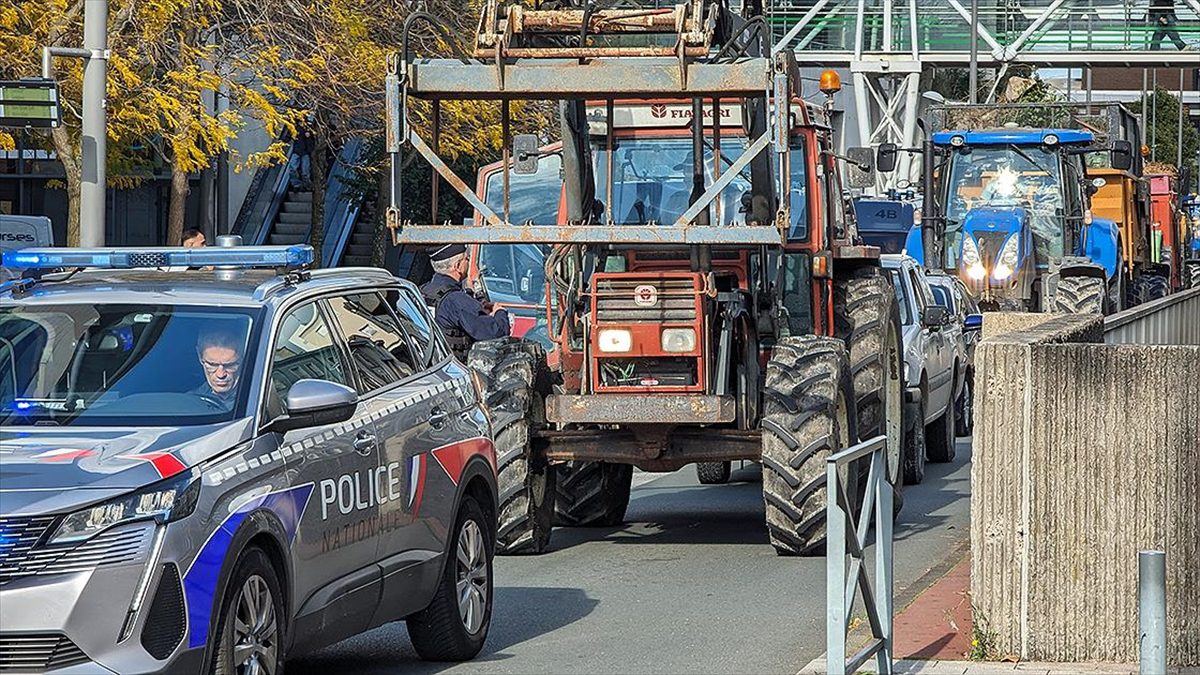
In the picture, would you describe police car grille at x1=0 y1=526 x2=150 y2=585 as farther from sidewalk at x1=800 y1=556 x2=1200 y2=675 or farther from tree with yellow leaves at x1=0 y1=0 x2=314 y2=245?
tree with yellow leaves at x1=0 y1=0 x2=314 y2=245

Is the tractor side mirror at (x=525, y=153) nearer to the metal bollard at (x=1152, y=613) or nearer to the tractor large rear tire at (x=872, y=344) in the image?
the tractor large rear tire at (x=872, y=344)

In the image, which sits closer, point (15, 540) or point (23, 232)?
point (15, 540)

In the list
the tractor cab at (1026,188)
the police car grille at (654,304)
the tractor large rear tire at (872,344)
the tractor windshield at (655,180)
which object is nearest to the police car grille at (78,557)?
the police car grille at (654,304)

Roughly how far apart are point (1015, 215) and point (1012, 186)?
1619 mm

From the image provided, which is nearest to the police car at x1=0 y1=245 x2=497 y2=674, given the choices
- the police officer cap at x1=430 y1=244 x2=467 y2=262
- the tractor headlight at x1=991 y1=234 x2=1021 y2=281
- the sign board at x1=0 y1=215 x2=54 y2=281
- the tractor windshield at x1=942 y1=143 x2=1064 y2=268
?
the police officer cap at x1=430 y1=244 x2=467 y2=262

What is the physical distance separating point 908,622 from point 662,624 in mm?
1322

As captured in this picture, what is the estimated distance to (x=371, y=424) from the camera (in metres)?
8.49

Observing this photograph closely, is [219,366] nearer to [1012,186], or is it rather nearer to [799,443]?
[799,443]

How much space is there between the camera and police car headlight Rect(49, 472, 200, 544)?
6.68m

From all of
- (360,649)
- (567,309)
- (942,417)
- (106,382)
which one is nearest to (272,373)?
(106,382)

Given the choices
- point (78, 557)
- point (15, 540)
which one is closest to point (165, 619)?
point (78, 557)

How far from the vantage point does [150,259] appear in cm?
858

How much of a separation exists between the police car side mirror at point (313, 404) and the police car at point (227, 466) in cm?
1

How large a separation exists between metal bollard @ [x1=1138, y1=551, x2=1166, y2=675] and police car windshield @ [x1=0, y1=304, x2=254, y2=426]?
126 inches
